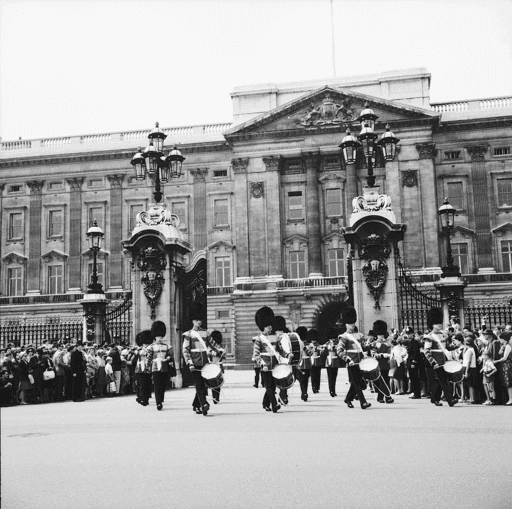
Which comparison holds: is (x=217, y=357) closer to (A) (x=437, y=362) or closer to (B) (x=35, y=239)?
(A) (x=437, y=362)

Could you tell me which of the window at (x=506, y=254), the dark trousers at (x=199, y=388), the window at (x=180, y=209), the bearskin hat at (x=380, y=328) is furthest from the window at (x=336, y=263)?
the dark trousers at (x=199, y=388)

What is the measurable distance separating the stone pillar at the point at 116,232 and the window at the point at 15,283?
7.55m

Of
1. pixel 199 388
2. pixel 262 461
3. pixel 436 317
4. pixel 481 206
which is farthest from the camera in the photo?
pixel 481 206

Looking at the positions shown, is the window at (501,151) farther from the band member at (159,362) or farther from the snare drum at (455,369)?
the band member at (159,362)

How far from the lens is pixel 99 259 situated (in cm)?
5481

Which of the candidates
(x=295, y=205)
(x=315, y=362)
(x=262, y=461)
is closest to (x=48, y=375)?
(x=315, y=362)

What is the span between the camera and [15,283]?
56.4 meters

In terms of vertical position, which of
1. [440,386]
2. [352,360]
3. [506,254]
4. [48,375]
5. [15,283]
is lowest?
[440,386]

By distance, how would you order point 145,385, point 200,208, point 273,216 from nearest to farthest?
1. point 145,385
2. point 273,216
3. point 200,208

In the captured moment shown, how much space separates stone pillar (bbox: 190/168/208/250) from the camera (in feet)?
176

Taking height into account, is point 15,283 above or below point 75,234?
below

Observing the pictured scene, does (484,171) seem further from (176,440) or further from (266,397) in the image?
(176,440)

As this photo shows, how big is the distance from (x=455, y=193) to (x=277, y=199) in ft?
39.6

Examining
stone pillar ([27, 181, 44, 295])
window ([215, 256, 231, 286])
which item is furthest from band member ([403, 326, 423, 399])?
stone pillar ([27, 181, 44, 295])
